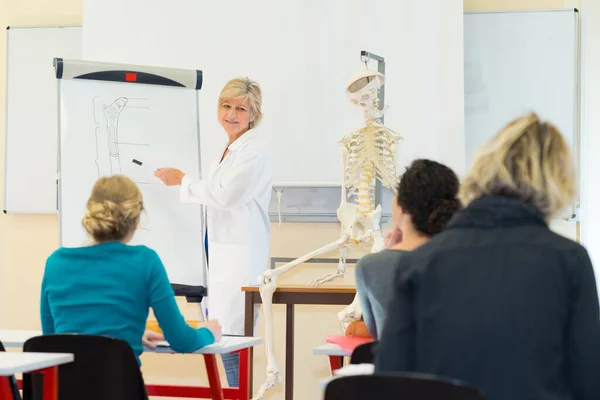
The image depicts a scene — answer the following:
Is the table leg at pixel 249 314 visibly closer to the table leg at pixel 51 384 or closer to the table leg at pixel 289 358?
the table leg at pixel 289 358

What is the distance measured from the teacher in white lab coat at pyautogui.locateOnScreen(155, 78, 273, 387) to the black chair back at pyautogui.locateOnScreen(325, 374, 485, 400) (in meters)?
2.47

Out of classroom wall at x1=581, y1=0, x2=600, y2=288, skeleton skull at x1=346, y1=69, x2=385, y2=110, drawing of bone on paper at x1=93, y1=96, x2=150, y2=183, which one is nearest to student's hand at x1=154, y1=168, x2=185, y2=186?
drawing of bone on paper at x1=93, y1=96, x2=150, y2=183

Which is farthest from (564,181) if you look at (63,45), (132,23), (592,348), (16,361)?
(63,45)

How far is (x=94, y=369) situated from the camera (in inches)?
86.1

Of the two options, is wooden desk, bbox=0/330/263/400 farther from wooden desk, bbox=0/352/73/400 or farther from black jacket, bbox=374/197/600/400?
black jacket, bbox=374/197/600/400

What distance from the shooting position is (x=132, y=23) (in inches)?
199

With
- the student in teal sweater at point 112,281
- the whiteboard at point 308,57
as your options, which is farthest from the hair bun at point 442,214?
the whiteboard at point 308,57

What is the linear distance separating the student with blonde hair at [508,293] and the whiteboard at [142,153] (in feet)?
8.13

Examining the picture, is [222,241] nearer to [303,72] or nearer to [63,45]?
[303,72]

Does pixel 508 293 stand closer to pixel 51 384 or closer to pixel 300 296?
pixel 51 384

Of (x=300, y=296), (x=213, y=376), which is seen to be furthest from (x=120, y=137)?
(x=213, y=376)

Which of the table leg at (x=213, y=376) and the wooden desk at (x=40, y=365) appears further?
the table leg at (x=213, y=376)

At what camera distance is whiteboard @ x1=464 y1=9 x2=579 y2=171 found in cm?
476

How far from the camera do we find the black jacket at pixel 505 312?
1.50 meters
